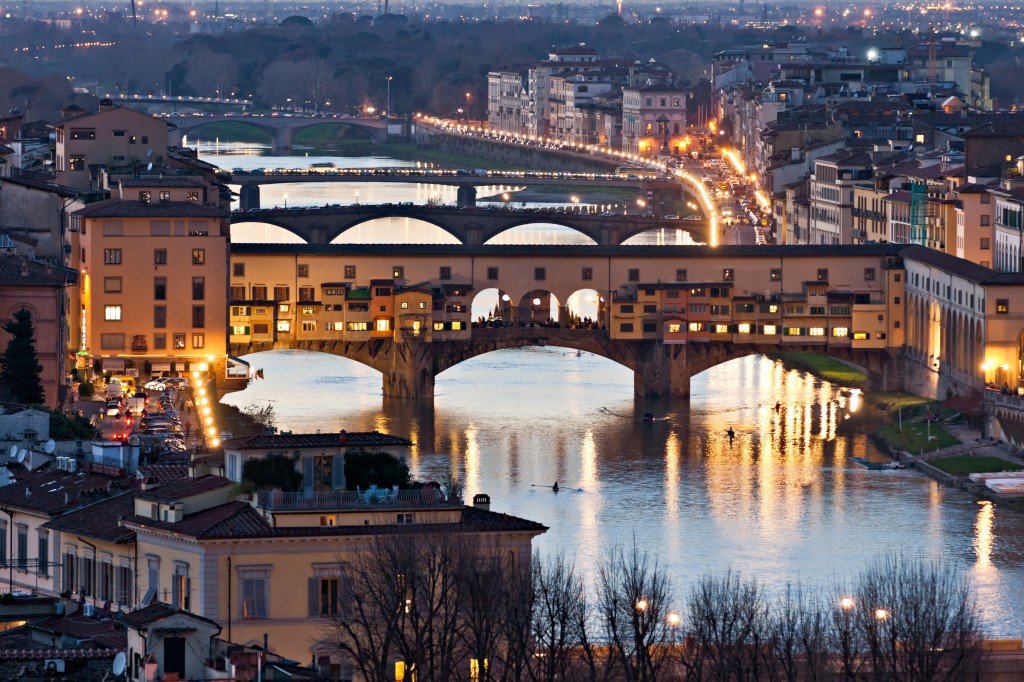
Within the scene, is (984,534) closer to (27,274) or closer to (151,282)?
(27,274)

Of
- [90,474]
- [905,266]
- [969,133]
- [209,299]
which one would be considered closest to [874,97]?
[969,133]

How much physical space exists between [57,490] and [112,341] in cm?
2171

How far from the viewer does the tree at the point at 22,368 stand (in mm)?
31672

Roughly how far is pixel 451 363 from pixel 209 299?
4980 mm

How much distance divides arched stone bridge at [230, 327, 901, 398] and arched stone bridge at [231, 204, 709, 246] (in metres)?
15.7

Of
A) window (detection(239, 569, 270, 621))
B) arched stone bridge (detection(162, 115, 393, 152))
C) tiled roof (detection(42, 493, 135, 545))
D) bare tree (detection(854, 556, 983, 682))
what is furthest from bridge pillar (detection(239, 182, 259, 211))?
window (detection(239, 569, 270, 621))

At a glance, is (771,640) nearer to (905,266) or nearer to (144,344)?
(144,344)

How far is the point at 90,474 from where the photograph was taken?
21469mm

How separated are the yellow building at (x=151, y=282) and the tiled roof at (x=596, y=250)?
3924 mm

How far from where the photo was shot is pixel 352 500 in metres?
19.8

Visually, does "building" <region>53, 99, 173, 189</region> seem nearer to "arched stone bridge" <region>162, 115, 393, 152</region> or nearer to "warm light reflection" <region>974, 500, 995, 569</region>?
"warm light reflection" <region>974, 500, 995, 569</region>

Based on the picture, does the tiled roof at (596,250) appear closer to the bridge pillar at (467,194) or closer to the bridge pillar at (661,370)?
the bridge pillar at (661,370)

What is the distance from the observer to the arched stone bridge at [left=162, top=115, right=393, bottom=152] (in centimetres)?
10356

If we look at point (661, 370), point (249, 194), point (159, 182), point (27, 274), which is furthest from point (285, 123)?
point (27, 274)
